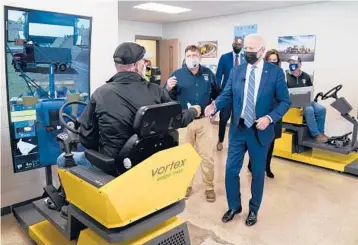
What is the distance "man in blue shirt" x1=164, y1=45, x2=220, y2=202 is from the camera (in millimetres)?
3329

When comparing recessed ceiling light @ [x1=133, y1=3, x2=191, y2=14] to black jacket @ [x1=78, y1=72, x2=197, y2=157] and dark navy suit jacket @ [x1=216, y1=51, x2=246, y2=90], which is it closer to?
dark navy suit jacket @ [x1=216, y1=51, x2=246, y2=90]


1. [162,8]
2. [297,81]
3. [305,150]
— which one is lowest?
[305,150]

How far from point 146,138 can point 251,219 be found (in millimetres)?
1701

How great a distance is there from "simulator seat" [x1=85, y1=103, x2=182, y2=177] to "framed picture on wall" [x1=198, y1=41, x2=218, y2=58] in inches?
253

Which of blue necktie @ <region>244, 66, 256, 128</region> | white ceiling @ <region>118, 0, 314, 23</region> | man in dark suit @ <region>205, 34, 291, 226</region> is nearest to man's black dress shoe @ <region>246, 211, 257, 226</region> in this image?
man in dark suit @ <region>205, 34, 291, 226</region>

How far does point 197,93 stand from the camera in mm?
3363

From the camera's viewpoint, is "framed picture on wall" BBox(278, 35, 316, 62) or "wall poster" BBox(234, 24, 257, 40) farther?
"wall poster" BBox(234, 24, 257, 40)

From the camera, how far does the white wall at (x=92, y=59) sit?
299 centimetres

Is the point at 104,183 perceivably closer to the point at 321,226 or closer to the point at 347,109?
the point at 321,226

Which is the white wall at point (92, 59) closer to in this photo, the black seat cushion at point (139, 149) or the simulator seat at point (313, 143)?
the black seat cushion at point (139, 149)

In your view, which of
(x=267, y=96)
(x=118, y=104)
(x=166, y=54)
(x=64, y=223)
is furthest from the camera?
(x=166, y=54)

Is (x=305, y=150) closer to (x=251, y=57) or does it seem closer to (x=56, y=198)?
(x=251, y=57)

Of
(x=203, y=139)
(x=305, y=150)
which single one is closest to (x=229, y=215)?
(x=203, y=139)

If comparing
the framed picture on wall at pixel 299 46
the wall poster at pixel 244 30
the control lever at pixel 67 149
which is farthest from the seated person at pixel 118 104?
the wall poster at pixel 244 30
